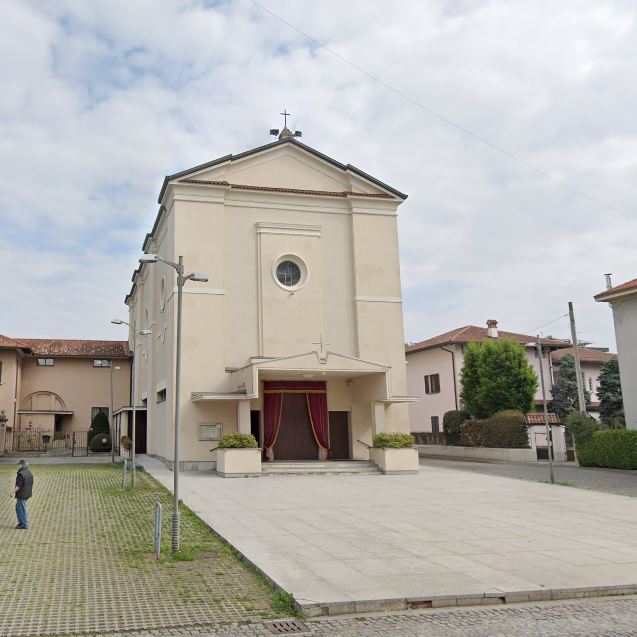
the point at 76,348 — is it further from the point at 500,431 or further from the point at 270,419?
the point at 500,431

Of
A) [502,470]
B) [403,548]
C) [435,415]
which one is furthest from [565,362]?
[403,548]

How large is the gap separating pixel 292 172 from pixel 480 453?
1837 centimetres

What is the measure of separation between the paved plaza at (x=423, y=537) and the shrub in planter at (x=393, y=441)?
11.7ft

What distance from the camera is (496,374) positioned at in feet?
121

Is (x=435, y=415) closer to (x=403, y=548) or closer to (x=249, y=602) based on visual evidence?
(x=403, y=548)

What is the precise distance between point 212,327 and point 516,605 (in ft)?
65.1

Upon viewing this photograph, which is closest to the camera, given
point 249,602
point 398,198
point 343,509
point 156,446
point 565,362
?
point 249,602

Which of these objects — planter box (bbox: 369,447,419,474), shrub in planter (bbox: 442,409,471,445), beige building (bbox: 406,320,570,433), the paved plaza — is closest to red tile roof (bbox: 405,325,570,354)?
beige building (bbox: 406,320,570,433)

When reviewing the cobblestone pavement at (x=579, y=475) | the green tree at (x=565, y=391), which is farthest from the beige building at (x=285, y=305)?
the green tree at (x=565, y=391)

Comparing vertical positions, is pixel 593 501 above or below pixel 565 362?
below

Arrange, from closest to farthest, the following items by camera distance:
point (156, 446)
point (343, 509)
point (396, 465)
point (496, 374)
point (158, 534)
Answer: point (158, 534) < point (343, 509) < point (396, 465) < point (156, 446) < point (496, 374)

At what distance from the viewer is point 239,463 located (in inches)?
927

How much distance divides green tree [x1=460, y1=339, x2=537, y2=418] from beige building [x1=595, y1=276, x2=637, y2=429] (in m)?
8.56

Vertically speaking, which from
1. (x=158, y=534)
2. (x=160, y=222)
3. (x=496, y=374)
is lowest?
(x=158, y=534)
